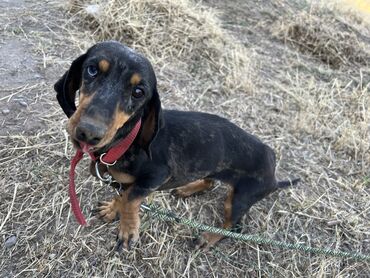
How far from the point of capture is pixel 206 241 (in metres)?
3.83

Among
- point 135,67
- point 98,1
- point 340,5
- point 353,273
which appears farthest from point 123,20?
point 340,5

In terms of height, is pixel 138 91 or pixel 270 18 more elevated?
pixel 138 91

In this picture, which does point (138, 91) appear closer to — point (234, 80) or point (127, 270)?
point (127, 270)

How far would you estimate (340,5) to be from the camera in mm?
9203

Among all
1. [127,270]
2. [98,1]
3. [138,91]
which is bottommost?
[127,270]

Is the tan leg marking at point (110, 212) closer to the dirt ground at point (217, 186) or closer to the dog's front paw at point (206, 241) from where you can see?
the dirt ground at point (217, 186)

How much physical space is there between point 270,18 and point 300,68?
1436 mm

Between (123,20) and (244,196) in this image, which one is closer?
(244,196)

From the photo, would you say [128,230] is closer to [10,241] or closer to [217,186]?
[10,241]

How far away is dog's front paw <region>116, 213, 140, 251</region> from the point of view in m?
3.32

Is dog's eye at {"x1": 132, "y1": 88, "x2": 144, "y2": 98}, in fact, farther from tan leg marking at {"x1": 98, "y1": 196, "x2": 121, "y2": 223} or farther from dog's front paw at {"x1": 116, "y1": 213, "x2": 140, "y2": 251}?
tan leg marking at {"x1": 98, "y1": 196, "x2": 121, "y2": 223}

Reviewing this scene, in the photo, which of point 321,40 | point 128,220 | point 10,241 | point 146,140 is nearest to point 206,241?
point 128,220

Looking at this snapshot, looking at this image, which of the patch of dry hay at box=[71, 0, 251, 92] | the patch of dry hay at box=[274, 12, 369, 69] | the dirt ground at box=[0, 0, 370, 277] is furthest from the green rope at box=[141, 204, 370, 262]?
the patch of dry hay at box=[274, 12, 369, 69]

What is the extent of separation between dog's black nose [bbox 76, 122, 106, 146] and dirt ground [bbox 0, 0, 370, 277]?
4.74ft
